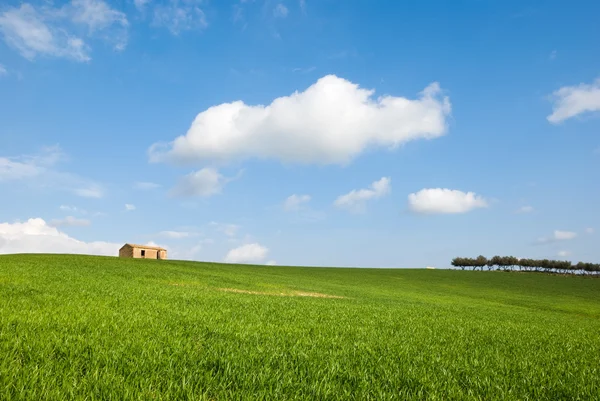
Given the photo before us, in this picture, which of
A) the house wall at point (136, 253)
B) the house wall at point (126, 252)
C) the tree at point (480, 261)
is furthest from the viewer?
the tree at point (480, 261)

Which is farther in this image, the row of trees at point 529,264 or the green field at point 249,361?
the row of trees at point 529,264

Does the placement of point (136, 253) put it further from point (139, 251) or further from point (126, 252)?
point (126, 252)

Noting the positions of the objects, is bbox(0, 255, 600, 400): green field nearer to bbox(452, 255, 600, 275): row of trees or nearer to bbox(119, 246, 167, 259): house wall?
bbox(119, 246, 167, 259): house wall

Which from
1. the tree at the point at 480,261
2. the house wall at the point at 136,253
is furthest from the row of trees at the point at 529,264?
the house wall at the point at 136,253

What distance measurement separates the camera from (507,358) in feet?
27.7

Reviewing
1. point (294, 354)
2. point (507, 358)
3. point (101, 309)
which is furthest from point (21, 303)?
point (507, 358)

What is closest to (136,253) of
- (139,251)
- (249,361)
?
(139,251)

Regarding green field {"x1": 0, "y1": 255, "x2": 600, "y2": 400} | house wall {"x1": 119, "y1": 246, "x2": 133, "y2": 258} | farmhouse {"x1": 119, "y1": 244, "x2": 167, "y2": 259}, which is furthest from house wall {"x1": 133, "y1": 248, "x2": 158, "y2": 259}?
green field {"x1": 0, "y1": 255, "x2": 600, "y2": 400}

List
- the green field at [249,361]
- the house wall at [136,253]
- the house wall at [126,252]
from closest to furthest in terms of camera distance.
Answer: the green field at [249,361], the house wall at [136,253], the house wall at [126,252]

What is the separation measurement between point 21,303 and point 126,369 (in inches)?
289

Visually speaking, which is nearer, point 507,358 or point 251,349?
point 251,349

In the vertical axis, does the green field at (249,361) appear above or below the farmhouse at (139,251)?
below

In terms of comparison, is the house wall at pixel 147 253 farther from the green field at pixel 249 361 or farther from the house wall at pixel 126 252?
the green field at pixel 249 361

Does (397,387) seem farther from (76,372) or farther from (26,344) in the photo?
(26,344)
